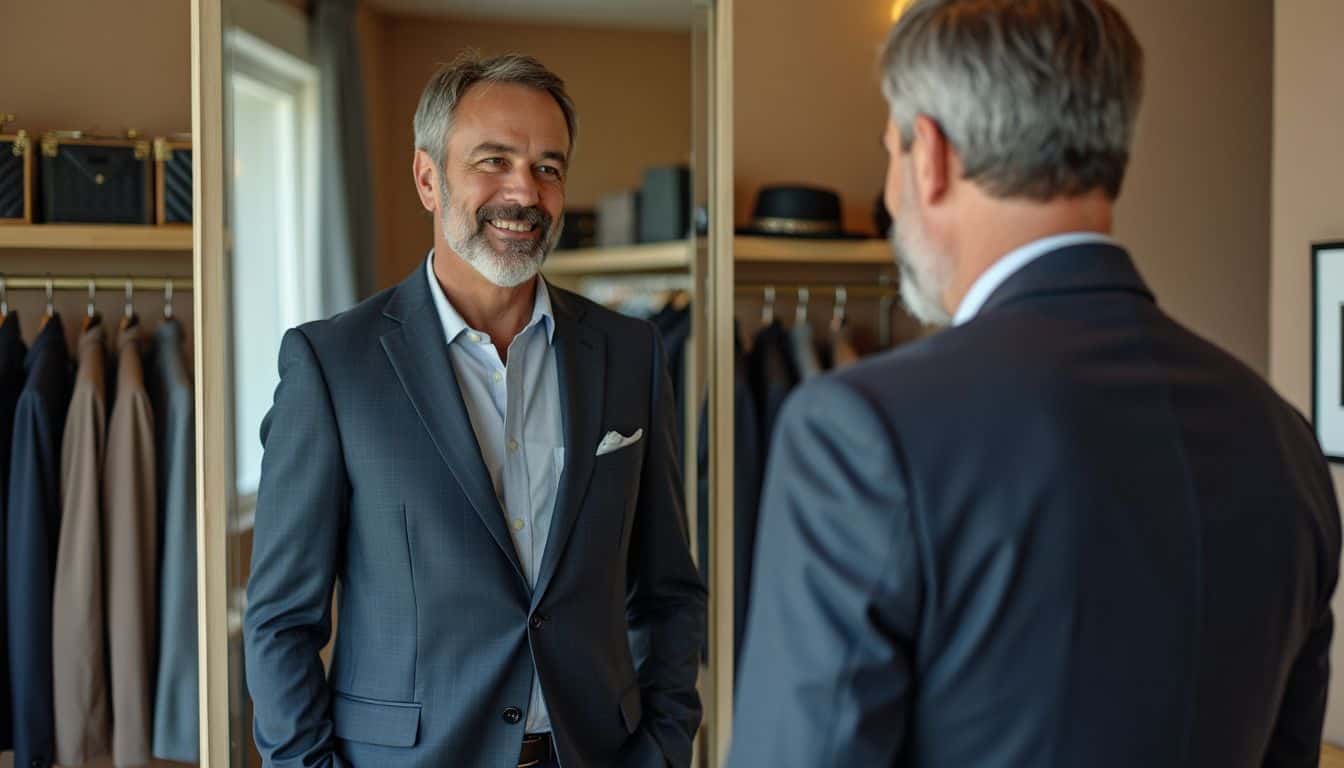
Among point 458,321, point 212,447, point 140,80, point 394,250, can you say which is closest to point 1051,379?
point 458,321

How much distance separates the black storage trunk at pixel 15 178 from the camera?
229 centimetres

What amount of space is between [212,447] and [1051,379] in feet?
A: 5.56

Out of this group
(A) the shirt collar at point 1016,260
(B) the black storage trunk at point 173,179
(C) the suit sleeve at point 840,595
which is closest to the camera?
(C) the suit sleeve at point 840,595

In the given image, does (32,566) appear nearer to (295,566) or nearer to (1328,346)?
(295,566)

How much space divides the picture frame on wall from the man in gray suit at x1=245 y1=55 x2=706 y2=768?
152 cm

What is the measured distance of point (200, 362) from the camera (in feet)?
7.17

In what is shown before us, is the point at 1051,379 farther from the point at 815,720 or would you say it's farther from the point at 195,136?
the point at 195,136

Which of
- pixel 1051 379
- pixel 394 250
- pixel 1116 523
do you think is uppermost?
pixel 394 250

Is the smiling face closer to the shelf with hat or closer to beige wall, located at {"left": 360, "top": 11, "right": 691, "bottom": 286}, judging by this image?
beige wall, located at {"left": 360, "top": 11, "right": 691, "bottom": 286}

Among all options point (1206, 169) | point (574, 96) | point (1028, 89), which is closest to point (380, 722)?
point (1028, 89)

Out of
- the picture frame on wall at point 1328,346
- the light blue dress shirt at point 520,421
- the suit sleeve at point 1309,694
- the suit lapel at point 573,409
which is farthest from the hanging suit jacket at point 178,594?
the picture frame on wall at point 1328,346

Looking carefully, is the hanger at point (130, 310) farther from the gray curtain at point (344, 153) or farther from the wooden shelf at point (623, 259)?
the wooden shelf at point (623, 259)

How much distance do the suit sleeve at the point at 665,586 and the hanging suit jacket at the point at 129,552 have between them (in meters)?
1.00

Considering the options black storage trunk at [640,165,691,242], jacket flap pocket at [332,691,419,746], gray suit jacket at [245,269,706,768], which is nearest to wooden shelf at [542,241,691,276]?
black storage trunk at [640,165,691,242]
